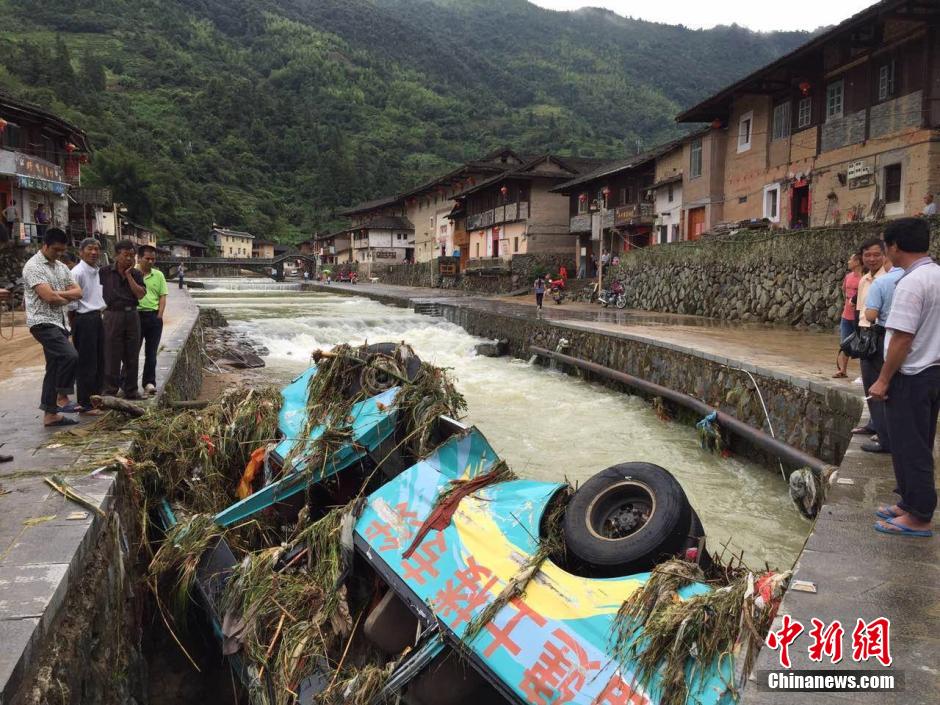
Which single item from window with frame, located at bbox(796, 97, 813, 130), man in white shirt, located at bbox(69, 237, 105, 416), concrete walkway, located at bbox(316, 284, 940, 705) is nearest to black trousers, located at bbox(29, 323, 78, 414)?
man in white shirt, located at bbox(69, 237, 105, 416)

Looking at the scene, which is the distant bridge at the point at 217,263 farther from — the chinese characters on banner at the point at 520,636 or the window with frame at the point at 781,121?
the chinese characters on banner at the point at 520,636

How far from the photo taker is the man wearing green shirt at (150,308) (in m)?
8.12

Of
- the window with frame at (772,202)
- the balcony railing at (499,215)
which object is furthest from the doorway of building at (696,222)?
the balcony railing at (499,215)

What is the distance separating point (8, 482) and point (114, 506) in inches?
30.4

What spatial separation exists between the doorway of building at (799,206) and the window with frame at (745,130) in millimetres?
3400

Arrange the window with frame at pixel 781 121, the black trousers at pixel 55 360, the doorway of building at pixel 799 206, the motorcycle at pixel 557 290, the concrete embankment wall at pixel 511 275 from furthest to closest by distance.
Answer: the concrete embankment wall at pixel 511 275
the motorcycle at pixel 557 290
the window with frame at pixel 781 121
the doorway of building at pixel 799 206
the black trousers at pixel 55 360

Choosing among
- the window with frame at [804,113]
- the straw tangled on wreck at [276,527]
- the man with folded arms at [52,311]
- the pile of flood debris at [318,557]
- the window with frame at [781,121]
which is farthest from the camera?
the window with frame at [781,121]

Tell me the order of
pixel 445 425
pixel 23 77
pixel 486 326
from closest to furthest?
pixel 445 425 < pixel 486 326 < pixel 23 77

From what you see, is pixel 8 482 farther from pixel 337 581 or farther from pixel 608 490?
pixel 608 490

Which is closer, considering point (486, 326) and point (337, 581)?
point (337, 581)

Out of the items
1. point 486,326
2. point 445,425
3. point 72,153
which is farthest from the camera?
point 72,153

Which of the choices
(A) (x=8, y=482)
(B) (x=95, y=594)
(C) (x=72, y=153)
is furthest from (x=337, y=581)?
(C) (x=72, y=153)

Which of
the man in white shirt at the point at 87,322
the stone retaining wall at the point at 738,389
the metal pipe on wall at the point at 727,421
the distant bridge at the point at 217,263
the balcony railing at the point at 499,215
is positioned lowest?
the metal pipe on wall at the point at 727,421

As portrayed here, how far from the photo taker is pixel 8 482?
464cm
